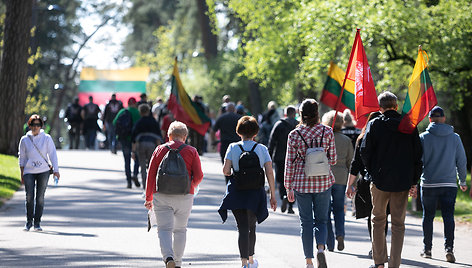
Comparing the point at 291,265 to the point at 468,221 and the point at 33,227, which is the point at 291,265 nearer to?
the point at 33,227

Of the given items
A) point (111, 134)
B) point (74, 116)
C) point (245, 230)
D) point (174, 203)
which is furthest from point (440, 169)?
point (74, 116)

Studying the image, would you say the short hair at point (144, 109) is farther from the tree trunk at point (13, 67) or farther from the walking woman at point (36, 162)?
the tree trunk at point (13, 67)

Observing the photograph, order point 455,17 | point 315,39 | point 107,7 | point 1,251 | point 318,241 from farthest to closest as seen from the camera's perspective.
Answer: point 107,7 → point 315,39 → point 455,17 → point 1,251 → point 318,241

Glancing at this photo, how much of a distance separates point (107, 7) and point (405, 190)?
2096 inches

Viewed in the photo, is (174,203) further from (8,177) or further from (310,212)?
(8,177)

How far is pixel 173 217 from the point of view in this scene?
31.4 ft

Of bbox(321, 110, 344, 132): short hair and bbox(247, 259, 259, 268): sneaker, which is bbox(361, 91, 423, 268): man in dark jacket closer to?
bbox(247, 259, 259, 268): sneaker

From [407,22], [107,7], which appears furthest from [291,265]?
[107,7]

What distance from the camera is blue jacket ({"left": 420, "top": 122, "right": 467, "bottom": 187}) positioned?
441 inches

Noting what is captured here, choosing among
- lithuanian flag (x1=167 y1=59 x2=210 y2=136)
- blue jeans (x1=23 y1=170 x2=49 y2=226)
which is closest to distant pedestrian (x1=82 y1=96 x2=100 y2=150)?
lithuanian flag (x1=167 y1=59 x2=210 y2=136)

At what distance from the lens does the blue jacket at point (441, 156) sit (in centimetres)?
1120

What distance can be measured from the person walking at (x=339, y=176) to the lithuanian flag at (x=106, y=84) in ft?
107

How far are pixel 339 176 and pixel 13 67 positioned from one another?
53.9ft

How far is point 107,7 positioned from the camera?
60812 mm
